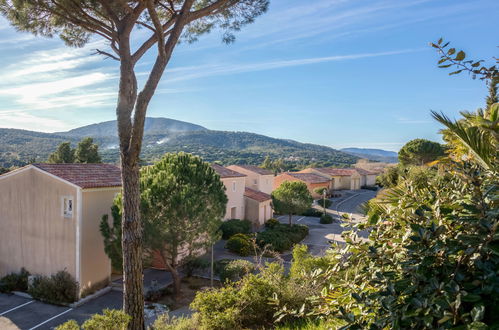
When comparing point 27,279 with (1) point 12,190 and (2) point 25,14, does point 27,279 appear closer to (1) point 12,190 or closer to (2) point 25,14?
(1) point 12,190

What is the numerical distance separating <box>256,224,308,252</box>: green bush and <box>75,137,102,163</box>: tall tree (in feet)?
69.8

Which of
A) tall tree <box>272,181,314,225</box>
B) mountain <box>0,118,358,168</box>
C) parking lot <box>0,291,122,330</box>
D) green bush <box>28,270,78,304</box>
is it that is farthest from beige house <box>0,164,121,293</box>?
mountain <box>0,118,358,168</box>

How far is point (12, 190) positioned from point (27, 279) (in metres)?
4.29

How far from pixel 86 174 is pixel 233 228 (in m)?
12.3

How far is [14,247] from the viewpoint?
16719 mm

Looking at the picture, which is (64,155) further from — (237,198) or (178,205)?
(178,205)

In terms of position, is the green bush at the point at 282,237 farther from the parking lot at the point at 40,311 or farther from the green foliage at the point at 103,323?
the green foliage at the point at 103,323

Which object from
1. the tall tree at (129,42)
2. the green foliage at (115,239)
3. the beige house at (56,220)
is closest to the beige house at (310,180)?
the beige house at (56,220)

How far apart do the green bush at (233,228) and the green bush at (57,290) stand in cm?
1253

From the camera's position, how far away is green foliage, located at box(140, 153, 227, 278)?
44.4 feet

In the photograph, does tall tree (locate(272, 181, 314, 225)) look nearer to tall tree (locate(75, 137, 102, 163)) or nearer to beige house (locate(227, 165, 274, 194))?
beige house (locate(227, 165, 274, 194))

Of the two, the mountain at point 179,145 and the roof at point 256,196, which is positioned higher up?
the mountain at point 179,145

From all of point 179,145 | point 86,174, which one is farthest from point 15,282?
point 179,145

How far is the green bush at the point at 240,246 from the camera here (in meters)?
22.1
